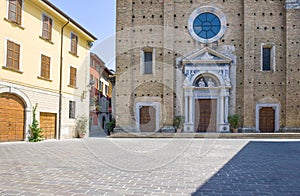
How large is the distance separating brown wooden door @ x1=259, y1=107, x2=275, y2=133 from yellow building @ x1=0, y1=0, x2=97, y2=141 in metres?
12.8

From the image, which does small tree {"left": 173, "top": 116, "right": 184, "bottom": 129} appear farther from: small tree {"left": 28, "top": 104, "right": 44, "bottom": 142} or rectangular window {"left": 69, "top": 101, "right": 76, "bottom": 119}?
small tree {"left": 28, "top": 104, "right": 44, "bottom": 142}

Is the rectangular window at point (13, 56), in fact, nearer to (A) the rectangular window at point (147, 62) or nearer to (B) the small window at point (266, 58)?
(A) the rectangular window at point (147, 62)

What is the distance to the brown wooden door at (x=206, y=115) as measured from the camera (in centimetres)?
2256

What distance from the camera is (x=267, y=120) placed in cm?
2228

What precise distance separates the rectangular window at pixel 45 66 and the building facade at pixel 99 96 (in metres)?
9.70

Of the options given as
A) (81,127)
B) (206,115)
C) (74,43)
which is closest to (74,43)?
(74,43)

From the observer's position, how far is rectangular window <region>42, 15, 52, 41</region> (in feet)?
56.8

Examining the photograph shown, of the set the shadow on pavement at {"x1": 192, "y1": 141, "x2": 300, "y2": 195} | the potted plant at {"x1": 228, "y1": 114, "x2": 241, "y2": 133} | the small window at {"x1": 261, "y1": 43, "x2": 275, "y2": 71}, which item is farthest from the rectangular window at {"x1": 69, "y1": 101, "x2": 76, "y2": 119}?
the shadow on pavement at {"x1": 192, "y1": 141, "x2": 300, "y2": 195}

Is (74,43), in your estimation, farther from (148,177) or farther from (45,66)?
(148,177)

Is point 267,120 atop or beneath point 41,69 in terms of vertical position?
beneath

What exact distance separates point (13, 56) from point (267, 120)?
17219 mm

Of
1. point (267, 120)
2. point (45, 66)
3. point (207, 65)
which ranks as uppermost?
point (207, 65)

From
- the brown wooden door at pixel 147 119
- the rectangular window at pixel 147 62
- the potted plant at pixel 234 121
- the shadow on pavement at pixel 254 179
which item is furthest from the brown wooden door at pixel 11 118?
the potted plant at pixel 234 121

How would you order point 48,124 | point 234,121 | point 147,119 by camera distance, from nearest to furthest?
point 48,124 → point 234,121 → point 147,119
